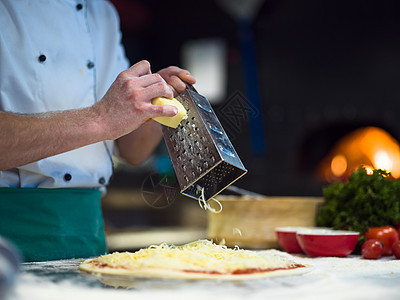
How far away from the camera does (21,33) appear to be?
1.71m

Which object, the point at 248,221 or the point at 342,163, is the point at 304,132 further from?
the point at 248,221

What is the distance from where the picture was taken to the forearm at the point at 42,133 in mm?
1413

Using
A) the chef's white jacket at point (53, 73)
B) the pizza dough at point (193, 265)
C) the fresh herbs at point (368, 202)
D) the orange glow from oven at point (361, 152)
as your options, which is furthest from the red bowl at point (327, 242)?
the orange glow from oven at point (361, 152)

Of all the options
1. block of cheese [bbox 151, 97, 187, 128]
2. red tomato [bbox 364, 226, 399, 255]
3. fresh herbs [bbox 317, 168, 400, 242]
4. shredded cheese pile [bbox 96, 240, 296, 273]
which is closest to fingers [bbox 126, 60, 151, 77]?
block of cheese [bbox 151, 97, 187, 128]

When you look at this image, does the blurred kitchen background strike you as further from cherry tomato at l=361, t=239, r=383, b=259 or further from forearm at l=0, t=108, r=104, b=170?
forearm at l=0, t=108, r=104, b=170

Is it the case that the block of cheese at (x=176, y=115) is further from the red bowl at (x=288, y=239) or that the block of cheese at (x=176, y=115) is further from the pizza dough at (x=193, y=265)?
the red bowl at (x=288, y=239)

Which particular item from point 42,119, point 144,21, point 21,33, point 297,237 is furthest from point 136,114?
point 144,21

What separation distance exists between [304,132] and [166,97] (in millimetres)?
4349

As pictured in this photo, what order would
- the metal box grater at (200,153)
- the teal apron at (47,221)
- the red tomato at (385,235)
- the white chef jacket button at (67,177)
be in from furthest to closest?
the red tomato at (385,235), the white chef jacket button at (67,177), the teal apron at (47,221), the metal box grater at (200,153)

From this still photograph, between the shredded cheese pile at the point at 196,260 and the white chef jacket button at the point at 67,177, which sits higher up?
the white chef jacket button at the point at 67,177

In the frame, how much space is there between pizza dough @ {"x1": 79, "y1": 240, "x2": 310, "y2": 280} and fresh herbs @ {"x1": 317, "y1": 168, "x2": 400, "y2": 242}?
597 mm

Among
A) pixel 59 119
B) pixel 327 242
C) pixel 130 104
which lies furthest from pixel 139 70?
pixel 327 242

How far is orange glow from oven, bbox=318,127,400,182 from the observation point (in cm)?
516

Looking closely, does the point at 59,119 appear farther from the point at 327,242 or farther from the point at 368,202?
the point at 368,202
